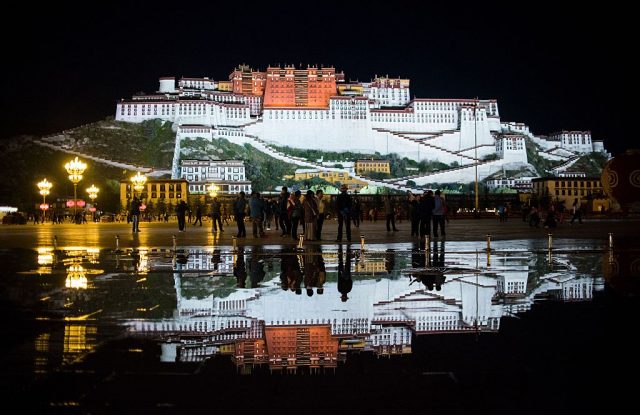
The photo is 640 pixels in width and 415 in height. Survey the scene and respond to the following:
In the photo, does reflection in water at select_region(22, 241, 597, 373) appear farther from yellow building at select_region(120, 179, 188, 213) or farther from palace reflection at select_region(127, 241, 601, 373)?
yellow building at select_region(120, 179, 188, 213)

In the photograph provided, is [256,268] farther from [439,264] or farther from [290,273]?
[439,264]

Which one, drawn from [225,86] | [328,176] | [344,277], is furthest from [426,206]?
[225,86]

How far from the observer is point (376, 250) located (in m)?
13.3

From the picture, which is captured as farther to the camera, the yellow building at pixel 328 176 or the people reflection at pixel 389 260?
the yellow building at pixel 328 176

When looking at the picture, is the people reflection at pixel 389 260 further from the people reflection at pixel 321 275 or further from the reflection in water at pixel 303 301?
the people reflection at pixel 321 275

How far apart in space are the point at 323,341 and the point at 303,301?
184cm

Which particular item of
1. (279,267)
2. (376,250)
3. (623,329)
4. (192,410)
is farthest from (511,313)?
(376,250)

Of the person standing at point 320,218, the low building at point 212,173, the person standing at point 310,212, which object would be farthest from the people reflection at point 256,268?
the low building at point 212,173

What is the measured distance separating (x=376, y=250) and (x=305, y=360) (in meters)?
9.65

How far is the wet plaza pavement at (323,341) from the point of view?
304 centimetres

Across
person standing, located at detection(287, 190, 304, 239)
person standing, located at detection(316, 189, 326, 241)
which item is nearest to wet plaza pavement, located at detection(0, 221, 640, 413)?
person standing, located at detection(316, 189, 326, 241)

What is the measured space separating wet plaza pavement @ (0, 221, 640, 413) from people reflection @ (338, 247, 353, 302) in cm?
6

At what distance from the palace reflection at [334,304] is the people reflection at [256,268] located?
14 mm

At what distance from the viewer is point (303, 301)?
6039 millimetres
